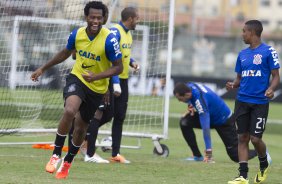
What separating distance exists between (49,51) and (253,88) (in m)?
8.21

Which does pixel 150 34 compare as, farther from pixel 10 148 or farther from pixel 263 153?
pixel 263 153

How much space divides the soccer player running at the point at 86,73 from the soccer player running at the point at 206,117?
2959 mm

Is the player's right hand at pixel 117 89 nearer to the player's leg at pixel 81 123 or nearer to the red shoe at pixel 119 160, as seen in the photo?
the red shoe at pixel 119 160

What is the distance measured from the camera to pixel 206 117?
12.2m

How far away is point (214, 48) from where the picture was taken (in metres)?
40.8

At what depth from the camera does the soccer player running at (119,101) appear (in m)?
11.4

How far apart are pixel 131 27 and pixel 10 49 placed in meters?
4.53

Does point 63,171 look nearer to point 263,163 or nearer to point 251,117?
point 251,117

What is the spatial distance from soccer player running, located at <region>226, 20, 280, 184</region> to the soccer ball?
4021mm

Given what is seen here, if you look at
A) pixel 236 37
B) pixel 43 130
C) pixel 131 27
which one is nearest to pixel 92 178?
pixel 131 27

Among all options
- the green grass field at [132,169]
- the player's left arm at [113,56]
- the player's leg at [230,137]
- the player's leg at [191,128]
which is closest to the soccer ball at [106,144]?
the green grass field at [132,169]

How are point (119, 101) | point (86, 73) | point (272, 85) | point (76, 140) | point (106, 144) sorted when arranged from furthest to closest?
point (106, 144) < point (119, 101) < point (76, 140) < point (272, 85) < point (86, 73)

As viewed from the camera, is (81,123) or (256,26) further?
(256,26)

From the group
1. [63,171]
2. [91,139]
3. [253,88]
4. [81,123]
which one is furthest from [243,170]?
[91,139]
